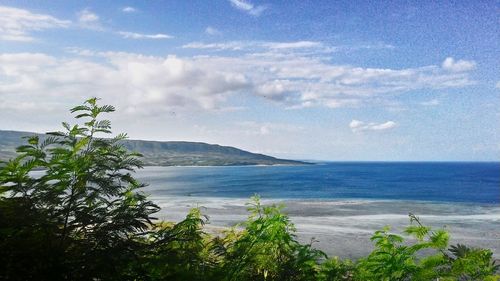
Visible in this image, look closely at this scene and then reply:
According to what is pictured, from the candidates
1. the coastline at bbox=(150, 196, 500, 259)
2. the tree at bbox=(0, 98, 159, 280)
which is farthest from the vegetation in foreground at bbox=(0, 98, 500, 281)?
the coastline at bbox=(150, 196, 500, 259)

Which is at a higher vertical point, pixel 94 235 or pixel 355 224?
pixel 94 235

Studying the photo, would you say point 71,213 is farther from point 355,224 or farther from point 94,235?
point 355,224

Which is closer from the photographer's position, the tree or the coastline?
the tree

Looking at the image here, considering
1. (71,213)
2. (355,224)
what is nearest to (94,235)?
(71,213)

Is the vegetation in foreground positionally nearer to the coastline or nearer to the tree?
the tree

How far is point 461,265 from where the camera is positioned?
3361 millimetres

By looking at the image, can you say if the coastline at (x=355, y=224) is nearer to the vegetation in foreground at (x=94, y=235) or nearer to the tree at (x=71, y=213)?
the vegetation in foreground at (x=94, y=235)

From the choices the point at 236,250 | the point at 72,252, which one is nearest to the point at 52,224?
the point at 72,252

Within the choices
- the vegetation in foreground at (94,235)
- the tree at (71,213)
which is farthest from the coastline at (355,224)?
the tree at (71,213)

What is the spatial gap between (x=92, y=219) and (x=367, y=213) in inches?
1908

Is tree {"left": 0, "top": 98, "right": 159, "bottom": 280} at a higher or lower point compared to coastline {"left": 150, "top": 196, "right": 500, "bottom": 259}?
higher

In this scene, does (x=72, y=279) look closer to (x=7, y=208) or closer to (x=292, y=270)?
(x=7, y=208)

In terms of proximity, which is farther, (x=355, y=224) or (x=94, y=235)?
(x=355, y=224)

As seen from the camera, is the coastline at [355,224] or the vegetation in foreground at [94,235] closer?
the vegetation in foreground at [94,235]
